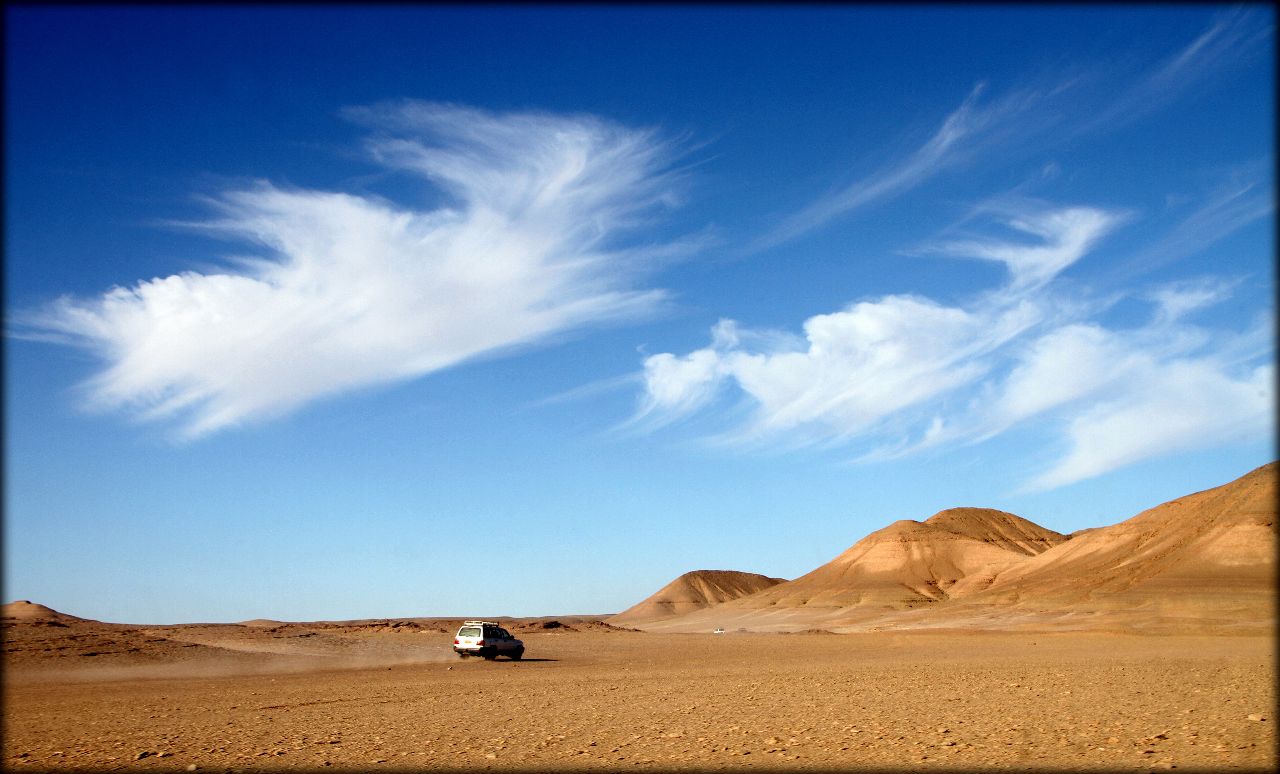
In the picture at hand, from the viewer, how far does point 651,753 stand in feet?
47.9

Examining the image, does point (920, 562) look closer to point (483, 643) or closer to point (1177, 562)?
point (1177, 562)

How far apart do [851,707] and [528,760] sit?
9.32m

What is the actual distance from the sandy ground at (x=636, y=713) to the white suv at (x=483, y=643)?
9.43 feet

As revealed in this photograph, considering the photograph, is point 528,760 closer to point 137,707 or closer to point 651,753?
point 651,753

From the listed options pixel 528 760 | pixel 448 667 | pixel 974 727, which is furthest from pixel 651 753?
pixel 448 667

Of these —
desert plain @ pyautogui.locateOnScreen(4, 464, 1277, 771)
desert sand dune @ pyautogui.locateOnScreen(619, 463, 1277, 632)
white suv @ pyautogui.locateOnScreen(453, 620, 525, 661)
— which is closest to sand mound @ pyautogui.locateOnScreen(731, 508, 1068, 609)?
desert sand dune @ pyautogui.locateOnScreen(619, 463, 1277, 632)

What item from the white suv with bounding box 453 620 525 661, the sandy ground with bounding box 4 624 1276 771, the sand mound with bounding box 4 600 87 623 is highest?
the sand mound with bounding box 4 600 87 623

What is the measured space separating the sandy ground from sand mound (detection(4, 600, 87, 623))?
2321 cm

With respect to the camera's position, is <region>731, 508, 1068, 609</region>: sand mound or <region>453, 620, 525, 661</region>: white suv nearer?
<region>453, 620, 525, 661</region>: white suv

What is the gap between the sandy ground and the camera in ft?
46.5

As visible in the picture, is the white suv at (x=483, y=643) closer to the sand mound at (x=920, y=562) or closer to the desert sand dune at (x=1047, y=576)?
the desert sand dune at (x=1047, y=576)

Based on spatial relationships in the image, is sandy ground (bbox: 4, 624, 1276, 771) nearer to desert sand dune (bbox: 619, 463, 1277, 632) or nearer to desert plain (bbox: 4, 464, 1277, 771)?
desert plain (bbox: 4, 464, 1277, 771)

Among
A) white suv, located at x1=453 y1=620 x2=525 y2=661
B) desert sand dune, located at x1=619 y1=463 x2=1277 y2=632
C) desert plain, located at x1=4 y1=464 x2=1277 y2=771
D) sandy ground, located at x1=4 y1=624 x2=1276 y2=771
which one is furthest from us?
desert sand dune, located at x1=619 y1=463 x2=1277 y2=632

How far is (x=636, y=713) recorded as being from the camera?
20328mm
